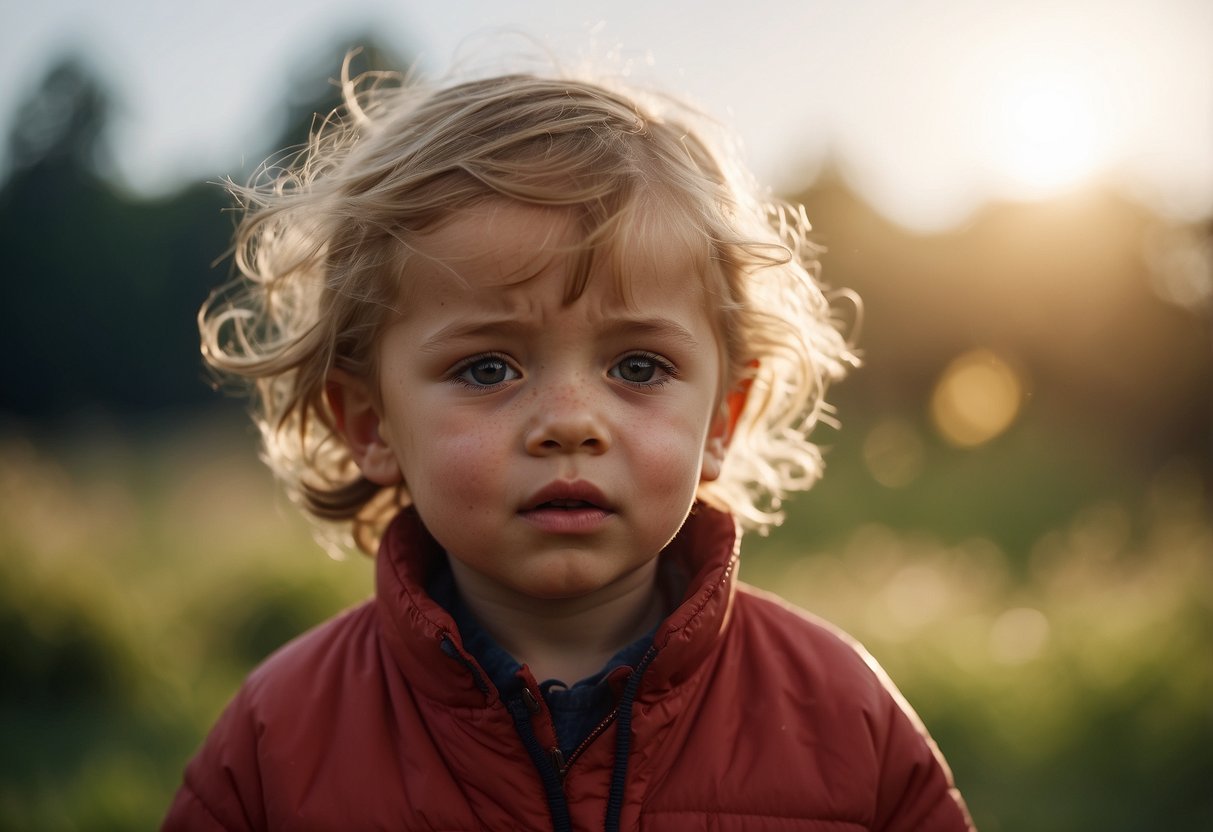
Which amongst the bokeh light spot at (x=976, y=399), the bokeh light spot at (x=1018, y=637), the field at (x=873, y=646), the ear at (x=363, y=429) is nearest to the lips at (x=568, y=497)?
the ear at (x=363, y=429)

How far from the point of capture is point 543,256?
178cm

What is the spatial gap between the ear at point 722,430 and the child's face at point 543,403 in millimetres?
252

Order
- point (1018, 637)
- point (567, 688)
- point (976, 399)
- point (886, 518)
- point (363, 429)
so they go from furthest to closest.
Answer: point (976, 399) → point (886, 518) → point (1018, 637) → point (363, 429) → point (567, 688)

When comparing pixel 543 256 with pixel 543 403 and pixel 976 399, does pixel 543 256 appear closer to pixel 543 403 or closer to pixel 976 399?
pixel 543 403

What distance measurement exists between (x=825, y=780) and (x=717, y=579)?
42cm

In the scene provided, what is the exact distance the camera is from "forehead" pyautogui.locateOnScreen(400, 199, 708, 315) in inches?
70.1

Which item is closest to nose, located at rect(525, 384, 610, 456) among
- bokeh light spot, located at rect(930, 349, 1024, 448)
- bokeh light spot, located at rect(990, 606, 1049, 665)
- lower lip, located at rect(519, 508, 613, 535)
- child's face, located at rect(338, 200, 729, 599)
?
child's face, located at rect(338, 200, 729, 599)

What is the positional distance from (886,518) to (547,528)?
6688 millimetres

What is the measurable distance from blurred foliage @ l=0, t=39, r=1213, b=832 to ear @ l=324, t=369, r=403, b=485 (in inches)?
27.0

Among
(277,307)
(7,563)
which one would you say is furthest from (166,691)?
(277,307)

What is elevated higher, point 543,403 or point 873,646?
point 543,403

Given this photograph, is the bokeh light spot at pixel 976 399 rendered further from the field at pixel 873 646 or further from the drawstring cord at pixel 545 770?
the drawstring cord at pixel 545 770

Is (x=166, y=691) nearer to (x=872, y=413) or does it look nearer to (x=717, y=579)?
(x=717, y=579)

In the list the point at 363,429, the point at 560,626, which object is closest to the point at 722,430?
the point at 560,626
